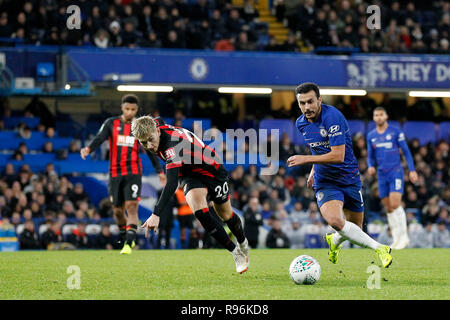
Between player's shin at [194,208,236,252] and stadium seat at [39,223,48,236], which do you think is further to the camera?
stadium seat at [39,223,48,236]

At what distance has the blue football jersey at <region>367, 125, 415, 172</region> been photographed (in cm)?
1379

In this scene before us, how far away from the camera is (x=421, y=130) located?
23.7m

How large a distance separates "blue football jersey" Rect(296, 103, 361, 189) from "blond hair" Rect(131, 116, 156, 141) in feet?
5.37

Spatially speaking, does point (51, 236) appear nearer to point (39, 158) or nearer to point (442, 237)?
point (39, 158)

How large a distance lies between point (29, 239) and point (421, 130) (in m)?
12.6

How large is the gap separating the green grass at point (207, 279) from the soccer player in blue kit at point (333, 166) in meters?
0.47

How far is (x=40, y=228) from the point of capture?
16.7 meters

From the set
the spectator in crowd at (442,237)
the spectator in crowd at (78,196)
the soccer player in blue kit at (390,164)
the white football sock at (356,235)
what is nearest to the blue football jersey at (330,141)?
the white football sock at (356,235)

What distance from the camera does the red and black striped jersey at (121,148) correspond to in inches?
484

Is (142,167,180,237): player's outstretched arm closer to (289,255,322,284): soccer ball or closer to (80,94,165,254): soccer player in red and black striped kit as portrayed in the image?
(289,255,322,284): soccer ball

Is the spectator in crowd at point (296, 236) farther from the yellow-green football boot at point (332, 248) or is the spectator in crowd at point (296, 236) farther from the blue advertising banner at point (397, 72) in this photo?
the yellow-green football boot at point (332, 248)

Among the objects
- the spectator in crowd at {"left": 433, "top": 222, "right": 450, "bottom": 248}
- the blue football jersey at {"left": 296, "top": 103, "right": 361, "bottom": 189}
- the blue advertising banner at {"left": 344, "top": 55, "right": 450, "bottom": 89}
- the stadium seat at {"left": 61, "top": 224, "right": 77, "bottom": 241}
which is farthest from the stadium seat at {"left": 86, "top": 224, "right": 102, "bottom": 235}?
the blue football jersey at {"left": 296, "top": 103, "right": 361, "bottom": 189}

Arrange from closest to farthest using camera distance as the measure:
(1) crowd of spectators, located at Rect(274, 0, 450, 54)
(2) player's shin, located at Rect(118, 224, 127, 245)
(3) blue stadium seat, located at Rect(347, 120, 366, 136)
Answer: (2) player's shin, located at Rect(118, 224, 127, 245)
(1) crowd of spectators, located at Rect(274, 0, 450, 54)
(3) blue stadium seat, located at Rect(347, 120, 366, 136)
